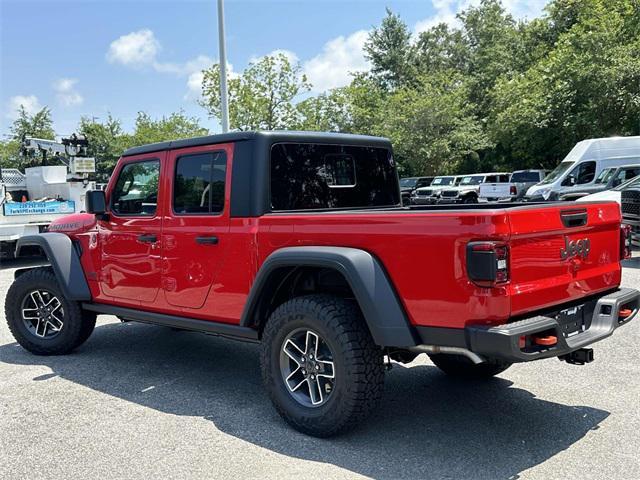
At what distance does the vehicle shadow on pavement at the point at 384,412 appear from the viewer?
3559 millimetres

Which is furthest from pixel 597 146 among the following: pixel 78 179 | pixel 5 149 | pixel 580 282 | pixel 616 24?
→ pixel 5 149

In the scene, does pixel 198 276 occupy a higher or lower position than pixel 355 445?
higher

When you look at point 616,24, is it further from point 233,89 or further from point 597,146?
point 233,89

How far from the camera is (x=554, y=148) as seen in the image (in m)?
32.0

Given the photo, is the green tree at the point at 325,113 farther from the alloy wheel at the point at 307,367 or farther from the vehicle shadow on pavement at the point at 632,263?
the alloy wheel at the point at 307,367

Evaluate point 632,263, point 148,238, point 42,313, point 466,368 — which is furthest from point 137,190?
point 632,263

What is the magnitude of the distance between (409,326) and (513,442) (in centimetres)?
→ 104

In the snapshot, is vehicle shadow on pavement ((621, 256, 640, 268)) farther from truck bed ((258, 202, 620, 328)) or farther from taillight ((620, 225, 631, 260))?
truck bed ((258, 202, 620, 328))

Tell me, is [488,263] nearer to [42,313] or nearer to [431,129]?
[42,313]

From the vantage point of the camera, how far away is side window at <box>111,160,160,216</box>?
5090 mm

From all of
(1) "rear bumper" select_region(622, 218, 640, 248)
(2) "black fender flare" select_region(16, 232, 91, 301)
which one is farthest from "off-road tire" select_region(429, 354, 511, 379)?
(1) "rear bumper" select_region(622, 218, 640, 248)

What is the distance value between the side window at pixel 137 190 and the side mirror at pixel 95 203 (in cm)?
11

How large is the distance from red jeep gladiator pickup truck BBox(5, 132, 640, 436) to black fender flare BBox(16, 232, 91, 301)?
0.01 meters

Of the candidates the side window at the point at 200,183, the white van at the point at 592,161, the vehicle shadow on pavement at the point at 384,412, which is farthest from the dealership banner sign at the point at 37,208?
the white van at the point at 592,161
